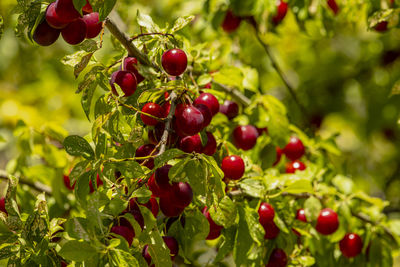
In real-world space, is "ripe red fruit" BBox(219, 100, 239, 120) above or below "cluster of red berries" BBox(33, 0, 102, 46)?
below

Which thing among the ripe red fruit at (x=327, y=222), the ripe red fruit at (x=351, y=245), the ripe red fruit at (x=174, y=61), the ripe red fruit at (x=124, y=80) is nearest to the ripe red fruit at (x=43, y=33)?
the ripe red fruit at (x=124, y=80)

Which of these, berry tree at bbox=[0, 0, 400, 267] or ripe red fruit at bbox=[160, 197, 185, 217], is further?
ripe red fruit at bbox=[160, 197, 185, 217]

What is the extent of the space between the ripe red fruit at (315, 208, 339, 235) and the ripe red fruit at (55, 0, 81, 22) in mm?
1100

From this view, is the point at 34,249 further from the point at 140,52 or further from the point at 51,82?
the point at 51,82

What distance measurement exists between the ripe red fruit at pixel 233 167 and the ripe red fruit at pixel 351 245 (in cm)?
65

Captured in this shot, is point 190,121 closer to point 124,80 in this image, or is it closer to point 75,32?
point 124,80

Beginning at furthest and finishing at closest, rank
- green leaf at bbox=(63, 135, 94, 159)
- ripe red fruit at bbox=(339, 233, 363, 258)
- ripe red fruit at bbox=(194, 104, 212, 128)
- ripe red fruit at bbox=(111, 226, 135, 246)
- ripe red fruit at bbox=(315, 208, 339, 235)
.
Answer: ripe red fruit at bbox=(339, 233, 363, 258)
ripe red fruit at bbox=(315, 208, 339, 235)
ripe red fruit at bbox=(194, 104, 212, 128)
green leaf at bbox=(63, 135, 94, 159)
ripe red fruit at bbox=(111, 226, 135, 246)

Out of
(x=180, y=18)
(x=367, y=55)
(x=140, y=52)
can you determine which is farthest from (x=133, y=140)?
(x=367, y=55)

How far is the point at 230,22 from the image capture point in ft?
8.80

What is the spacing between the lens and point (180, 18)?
1.41m

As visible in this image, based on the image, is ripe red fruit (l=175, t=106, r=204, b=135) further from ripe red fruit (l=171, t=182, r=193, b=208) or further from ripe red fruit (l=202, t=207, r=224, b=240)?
ripe red fruit (l=202, t=207, r=224, b=240)

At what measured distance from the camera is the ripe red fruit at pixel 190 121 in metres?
1.27

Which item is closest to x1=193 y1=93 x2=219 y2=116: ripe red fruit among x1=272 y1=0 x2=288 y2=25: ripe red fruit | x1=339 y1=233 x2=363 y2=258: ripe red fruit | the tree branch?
x1=339 y1=233 x2=363 y2=258: ripe red fruit

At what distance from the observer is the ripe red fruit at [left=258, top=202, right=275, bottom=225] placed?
1600 mm
